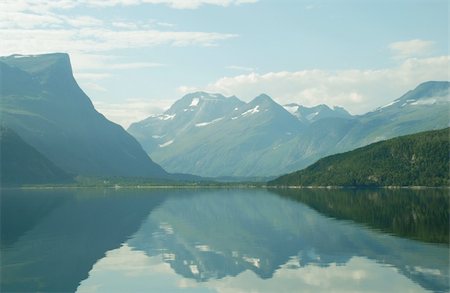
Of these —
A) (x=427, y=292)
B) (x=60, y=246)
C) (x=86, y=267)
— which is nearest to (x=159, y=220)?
(x=60, y=246)

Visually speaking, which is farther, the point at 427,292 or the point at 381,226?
Answer: the point at 381,226

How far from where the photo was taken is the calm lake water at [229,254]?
248 feet

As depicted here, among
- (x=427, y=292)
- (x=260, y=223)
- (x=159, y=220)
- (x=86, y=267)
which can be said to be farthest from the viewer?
(x=159, y=220)

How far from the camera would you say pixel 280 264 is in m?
89.2

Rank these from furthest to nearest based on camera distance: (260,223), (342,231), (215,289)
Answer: (260,223) < (342,231) < (215,289)

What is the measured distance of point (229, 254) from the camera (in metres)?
100

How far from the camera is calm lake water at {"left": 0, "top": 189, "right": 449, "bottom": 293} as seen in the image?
248 ft

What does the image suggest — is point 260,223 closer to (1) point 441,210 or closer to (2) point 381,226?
(2) point 381,226

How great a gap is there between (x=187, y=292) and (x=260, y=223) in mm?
80673

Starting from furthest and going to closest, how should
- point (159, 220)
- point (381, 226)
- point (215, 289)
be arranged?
point (159, 220), point (381, 226), point (215, 289)

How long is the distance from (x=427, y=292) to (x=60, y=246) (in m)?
67.1

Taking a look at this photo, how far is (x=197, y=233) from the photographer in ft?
431

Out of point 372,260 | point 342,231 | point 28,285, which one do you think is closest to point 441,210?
point 342,231

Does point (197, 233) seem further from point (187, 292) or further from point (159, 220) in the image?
point (187, 292)
